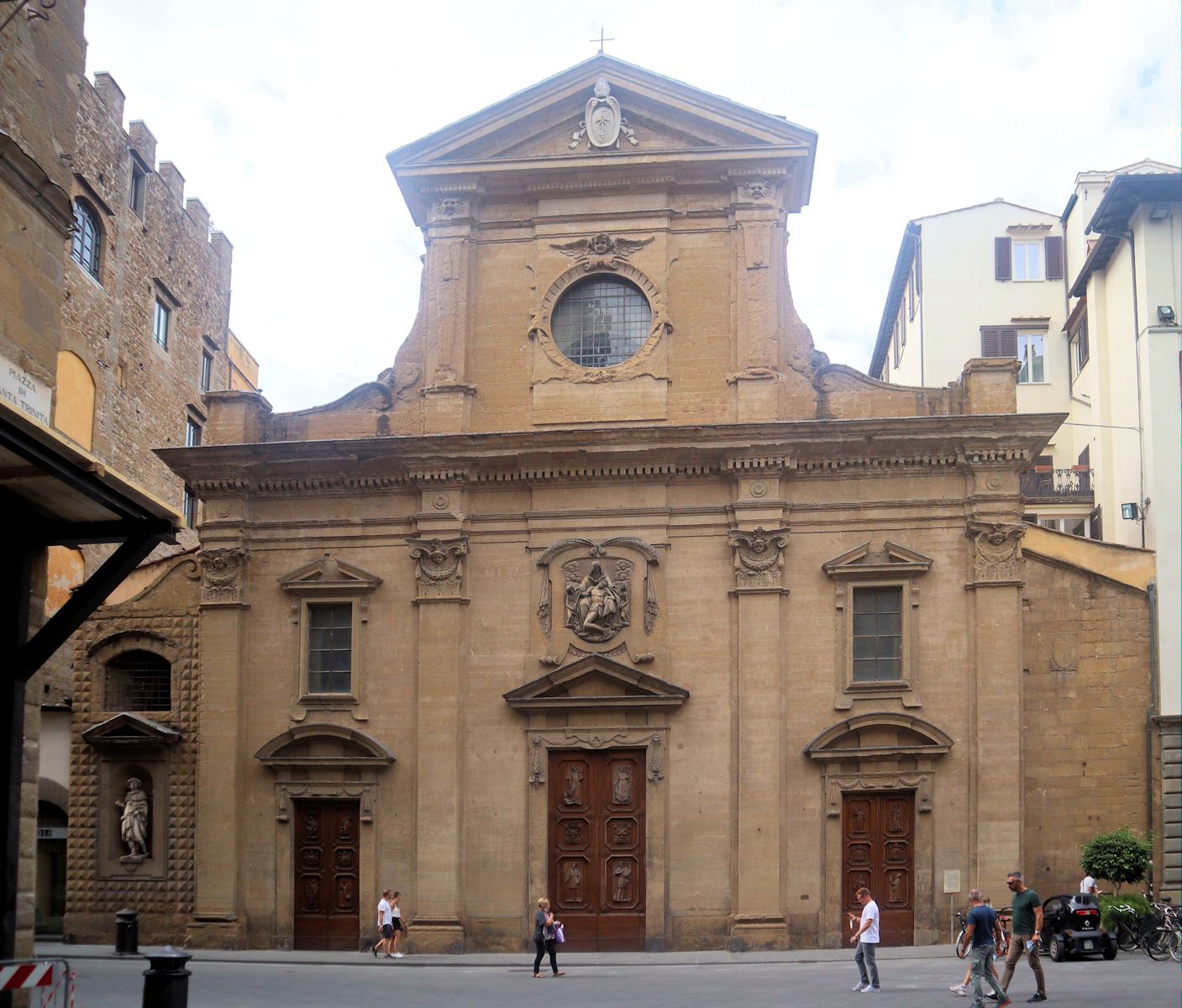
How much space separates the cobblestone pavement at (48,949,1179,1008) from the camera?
67.6 feet

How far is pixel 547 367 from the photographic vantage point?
101 feet

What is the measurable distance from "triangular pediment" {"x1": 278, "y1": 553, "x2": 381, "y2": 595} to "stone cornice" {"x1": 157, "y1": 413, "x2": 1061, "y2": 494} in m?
1.52

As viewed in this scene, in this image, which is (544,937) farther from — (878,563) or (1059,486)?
(1059,486)

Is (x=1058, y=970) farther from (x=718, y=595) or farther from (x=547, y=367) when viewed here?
(x=547, y=367)

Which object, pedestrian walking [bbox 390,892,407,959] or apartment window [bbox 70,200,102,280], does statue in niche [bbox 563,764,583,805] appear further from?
apartment window [bbox 70,200,102,280]

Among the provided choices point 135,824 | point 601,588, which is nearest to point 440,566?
point 601,588

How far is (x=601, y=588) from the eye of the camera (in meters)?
29.5

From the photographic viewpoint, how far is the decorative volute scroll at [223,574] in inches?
1201

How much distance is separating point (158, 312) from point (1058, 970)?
29.9 meters

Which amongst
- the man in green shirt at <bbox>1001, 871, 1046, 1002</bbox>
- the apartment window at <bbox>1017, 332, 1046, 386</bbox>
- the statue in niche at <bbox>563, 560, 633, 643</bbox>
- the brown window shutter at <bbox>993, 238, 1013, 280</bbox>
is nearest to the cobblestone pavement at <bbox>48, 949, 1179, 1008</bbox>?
the man in green shirt at <bbox>1001, 871, 1046, 1002</bbox>

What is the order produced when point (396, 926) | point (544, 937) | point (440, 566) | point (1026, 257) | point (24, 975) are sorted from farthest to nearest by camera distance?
point (1026, 257)
point (440, 566)
point (396, 926)
point (544, 937)
point (24, 975)

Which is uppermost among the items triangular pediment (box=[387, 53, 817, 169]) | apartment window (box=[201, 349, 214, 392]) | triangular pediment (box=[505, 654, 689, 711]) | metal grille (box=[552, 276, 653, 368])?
triangular pediment (box=[387, 53, 817, 169])

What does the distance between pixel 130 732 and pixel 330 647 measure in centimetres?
437

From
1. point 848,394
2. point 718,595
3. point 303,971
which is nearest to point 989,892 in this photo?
point 718,595
